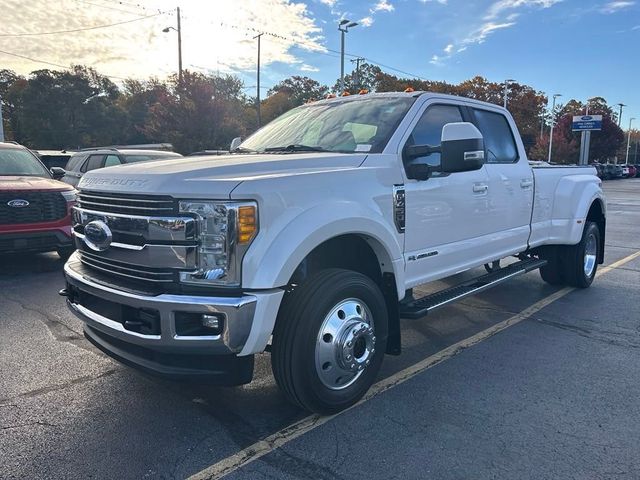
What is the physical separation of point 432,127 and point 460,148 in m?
0.68

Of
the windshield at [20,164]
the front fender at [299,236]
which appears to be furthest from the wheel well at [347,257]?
the windshield at [20,164]

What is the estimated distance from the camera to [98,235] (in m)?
3.18

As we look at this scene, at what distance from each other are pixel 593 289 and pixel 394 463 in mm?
5082

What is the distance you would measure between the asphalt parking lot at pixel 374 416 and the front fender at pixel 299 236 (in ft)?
3.21

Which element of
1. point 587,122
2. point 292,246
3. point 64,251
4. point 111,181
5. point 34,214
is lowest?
point 64,251

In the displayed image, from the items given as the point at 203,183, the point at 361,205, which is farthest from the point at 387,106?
the point at 203,183

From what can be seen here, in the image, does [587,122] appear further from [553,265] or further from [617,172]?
[553,265]

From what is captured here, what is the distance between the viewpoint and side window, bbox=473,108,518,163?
16.7 feet

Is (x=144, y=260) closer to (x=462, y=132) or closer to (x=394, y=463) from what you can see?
(x=394, y=463)

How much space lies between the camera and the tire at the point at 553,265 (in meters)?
6.64

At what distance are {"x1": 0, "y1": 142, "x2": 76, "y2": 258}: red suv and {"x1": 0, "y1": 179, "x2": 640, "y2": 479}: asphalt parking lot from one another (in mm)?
2302

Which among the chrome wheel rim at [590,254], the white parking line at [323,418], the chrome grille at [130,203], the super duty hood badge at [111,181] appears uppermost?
the super duty hood badge at [111,181]

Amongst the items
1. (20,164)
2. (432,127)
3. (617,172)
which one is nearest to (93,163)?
(20,164)

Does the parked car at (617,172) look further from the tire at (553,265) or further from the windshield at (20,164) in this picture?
the windshield at (20,164)
